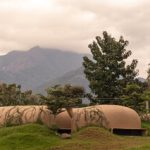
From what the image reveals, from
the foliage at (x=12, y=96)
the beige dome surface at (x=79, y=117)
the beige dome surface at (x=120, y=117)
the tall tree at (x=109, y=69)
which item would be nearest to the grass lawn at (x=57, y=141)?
the beige dome surface at (x=79, y=117)

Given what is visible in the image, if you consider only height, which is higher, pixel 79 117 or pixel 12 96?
pixel 12 96

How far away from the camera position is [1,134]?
28.6 meters

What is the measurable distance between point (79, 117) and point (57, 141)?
262 inches

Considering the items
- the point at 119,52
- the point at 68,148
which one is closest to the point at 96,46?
the point at 119,52

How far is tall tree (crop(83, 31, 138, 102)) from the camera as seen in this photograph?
53250mm

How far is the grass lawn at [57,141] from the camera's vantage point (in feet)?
79.5

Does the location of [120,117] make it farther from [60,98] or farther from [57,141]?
[57,141]

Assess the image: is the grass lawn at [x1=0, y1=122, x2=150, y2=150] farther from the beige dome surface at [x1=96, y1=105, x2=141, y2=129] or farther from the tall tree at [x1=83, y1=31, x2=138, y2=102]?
the tall tree at [x1=83, y1=31, x2=138, y2=102]

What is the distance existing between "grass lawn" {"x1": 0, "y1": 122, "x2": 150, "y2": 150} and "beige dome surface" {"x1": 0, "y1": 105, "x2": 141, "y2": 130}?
10.1ft

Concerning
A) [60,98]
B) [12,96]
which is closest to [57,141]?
[60,98]

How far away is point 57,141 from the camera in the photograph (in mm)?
26125

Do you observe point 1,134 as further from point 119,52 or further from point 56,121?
point 119,52

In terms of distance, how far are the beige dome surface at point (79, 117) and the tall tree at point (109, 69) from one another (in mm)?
18388

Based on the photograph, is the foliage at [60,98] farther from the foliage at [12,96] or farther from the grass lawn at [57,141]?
the foliage at [12,96]
